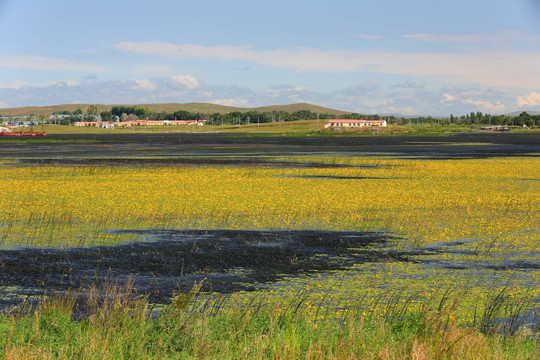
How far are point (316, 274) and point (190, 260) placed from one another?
4.15 meters

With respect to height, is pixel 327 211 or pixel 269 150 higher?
pixel 269 150

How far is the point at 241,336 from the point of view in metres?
12.9

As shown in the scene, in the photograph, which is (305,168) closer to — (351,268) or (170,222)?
(170,222)

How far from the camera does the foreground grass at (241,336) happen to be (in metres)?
11.6

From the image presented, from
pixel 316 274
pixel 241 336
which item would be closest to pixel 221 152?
pixel 316 274

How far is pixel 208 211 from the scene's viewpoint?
105 feet

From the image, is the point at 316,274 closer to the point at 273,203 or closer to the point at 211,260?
the point at 211,260

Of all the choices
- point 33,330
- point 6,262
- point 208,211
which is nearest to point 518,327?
point 33,330

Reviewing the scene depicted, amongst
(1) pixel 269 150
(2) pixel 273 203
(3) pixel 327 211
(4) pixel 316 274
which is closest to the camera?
(4) pixel 316 274

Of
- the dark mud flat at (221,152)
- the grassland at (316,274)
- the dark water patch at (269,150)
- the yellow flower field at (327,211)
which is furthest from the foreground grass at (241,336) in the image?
the dark water patch at (269,150)

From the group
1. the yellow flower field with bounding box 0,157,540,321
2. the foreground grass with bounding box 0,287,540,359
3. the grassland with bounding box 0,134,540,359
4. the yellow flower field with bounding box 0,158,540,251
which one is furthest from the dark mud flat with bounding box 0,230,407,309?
the foreground grass with bounding box 0,287,540,359

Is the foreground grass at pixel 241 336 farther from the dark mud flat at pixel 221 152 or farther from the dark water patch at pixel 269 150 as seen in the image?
the dark water patch at pixel 269 150

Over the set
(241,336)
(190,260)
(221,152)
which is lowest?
(190,260)

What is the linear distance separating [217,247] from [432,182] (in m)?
27.7
